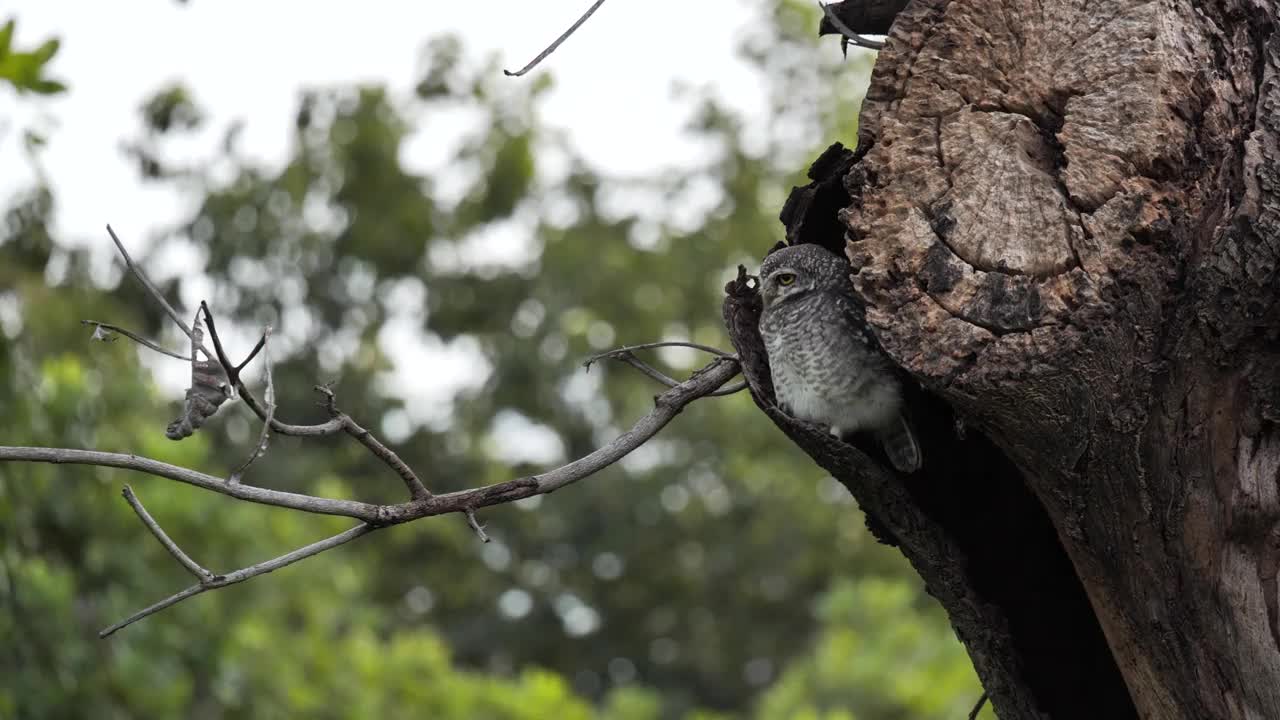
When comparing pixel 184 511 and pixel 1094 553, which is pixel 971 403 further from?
pixel 184 511

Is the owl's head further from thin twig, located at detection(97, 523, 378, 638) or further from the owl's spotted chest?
thin twig, located at detection(97, 523, 378, 638)

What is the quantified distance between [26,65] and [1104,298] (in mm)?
2309

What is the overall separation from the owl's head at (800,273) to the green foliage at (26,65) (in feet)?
5.42

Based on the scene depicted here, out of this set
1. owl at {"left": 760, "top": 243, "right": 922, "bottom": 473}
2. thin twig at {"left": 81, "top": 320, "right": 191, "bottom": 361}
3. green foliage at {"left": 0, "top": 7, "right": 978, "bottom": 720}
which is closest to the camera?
thin twig at {"left": 81, "top": 320, "right": 191, "bottom": 361}

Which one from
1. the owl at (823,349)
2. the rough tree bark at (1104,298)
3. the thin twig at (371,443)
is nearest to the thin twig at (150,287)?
the thin twig at (371,443)

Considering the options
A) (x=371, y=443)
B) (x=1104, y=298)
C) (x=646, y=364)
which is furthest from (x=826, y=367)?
(x=371, y=443)

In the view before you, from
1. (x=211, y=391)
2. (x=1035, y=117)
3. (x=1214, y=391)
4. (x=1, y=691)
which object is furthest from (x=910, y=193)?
(x=1, y=691)

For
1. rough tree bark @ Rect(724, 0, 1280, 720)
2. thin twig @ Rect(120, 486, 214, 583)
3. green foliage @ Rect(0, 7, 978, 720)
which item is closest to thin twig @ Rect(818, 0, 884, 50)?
rough tree bark @ Rect(724, 0, 1280, 720)

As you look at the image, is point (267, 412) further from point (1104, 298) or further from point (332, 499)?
point (1104, 298)

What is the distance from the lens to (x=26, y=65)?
2.93 meters

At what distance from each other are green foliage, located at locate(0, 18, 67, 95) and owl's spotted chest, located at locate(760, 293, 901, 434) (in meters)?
1.71

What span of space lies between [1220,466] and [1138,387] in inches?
7.0

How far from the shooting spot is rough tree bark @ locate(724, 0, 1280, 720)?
2.05 meters

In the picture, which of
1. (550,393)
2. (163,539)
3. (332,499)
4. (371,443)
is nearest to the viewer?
(332,499)
